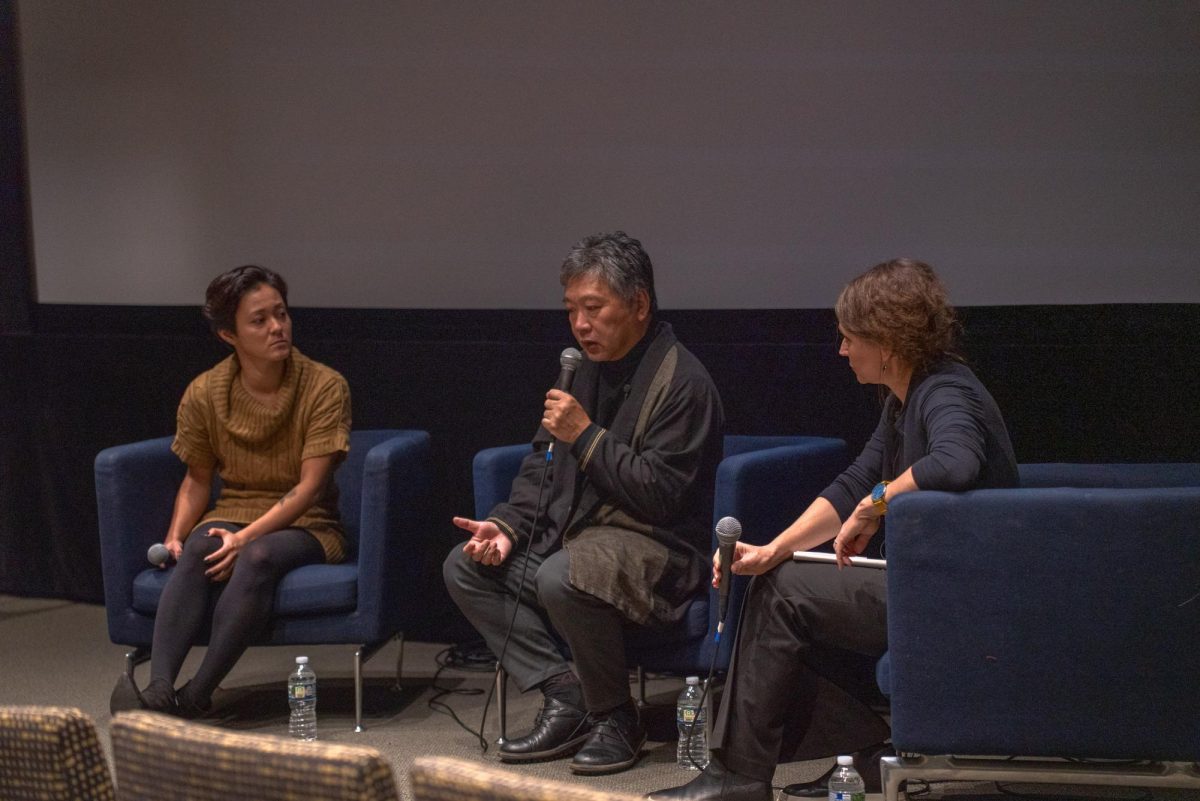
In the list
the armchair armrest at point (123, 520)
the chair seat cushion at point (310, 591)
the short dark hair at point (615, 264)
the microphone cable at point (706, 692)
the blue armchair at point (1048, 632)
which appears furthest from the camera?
the armchair armrest at point (123, 520)

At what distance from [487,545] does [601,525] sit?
0.96ft

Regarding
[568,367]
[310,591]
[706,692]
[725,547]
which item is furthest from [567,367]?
[310,591]

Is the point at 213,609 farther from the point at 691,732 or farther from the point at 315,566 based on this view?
the point at 691,732

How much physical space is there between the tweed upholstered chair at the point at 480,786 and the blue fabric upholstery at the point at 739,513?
2095mm

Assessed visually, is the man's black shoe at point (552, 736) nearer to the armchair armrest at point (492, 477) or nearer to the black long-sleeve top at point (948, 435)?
the armchair armrest at point (492, 477)

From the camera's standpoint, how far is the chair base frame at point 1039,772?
2.71 metres

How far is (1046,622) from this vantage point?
266 centimetres

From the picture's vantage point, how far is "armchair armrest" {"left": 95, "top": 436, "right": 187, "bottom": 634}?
12.6 feet

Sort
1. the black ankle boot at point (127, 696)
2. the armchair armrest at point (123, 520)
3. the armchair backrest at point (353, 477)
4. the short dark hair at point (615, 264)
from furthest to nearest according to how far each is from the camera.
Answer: the armchair backrest at point (353, 477) → the armchair armrest at point (123, 520) → the black ankle boot at point (127, 696) → the short dark hair at point (615, 264)

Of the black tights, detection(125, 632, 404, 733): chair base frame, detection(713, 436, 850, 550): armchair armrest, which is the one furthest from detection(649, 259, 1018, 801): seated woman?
the black tights

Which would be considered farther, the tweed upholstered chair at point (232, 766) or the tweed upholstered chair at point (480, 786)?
the tweed upholstered chair at point (232, 766)

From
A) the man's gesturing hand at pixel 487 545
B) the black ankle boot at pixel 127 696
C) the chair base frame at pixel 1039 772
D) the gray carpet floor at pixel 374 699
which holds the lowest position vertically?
the gray carpet floor at pixel 374 699

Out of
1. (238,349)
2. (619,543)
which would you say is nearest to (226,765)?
(619,543)

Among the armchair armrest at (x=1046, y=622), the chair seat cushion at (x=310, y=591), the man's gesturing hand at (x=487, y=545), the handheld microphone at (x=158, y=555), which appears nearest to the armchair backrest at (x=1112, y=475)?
the armchair armrest at (x=1046, y=622)
